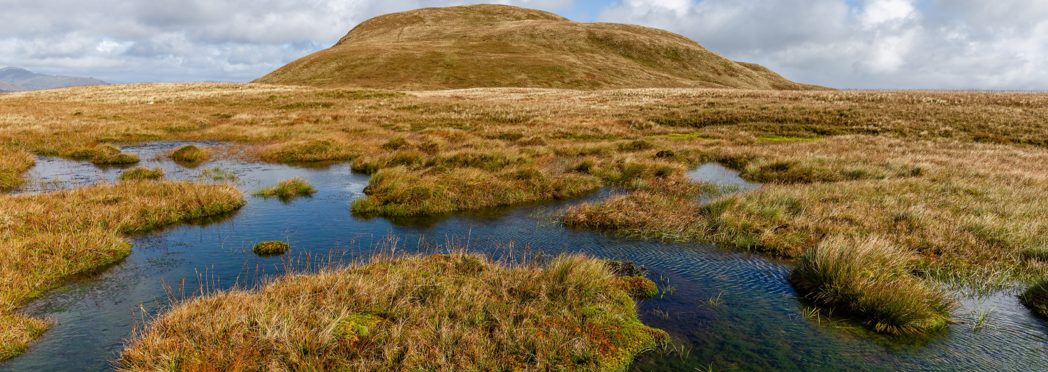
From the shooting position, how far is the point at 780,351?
22.9ft

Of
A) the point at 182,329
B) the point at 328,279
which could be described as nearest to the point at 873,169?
the point at 328,279

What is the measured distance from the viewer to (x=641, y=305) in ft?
Answer: 27.7

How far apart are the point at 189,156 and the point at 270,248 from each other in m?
17.0

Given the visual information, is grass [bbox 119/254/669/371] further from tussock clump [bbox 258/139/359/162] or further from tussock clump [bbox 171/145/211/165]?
tussock clump [bbox 171/145/211/165]

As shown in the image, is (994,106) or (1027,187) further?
(994,106)

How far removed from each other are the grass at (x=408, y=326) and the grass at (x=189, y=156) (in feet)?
64.0

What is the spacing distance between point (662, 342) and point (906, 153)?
26.3m

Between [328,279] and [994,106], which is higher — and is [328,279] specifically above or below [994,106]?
below

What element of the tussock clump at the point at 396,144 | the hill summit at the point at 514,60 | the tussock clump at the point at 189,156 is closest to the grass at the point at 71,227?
the tussock clump at the point at 189,156

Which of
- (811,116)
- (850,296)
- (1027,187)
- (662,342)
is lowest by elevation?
(662,342)

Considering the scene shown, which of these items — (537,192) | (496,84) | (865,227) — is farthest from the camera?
(496,84)

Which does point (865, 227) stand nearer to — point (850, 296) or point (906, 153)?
point (850, 296)

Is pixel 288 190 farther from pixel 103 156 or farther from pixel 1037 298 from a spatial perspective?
pixel 1037 298

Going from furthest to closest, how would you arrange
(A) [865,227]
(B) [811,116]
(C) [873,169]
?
1. (B) [811,116]
2. (C) [873,169]
3. (A) [865,227]
